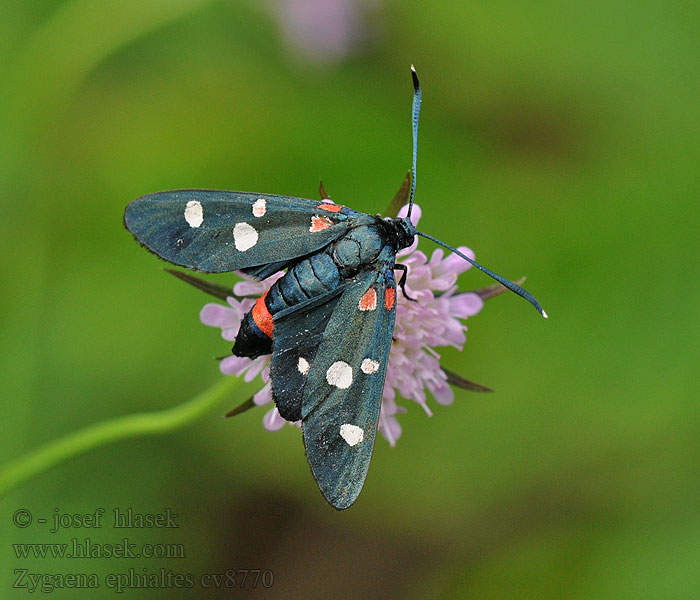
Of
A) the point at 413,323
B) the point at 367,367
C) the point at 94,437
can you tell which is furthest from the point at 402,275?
the point at 94,437

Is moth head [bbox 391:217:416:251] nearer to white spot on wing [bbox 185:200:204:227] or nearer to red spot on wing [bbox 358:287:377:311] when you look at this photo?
red spot on wing [bbox 358:287:377:311]

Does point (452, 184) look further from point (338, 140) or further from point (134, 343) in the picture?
point (134, 343)

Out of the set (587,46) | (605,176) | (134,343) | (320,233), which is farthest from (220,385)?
(587,46)

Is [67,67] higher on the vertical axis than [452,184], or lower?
higher

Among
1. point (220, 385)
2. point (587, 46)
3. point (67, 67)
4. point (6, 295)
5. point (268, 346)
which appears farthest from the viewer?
point (587, 46)

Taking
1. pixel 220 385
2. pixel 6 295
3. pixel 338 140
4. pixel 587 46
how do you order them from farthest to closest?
pixel 587 46 < pixel 338 140 < pixel 6 295 < pixel 220 385

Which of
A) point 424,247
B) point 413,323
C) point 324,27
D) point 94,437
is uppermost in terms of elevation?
point 324,27

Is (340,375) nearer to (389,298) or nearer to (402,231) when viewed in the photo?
(389,298)
